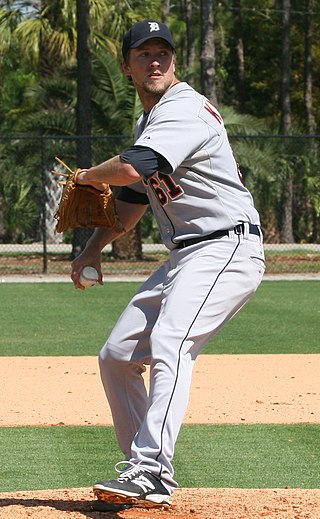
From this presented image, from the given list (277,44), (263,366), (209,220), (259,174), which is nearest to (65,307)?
(263,366)

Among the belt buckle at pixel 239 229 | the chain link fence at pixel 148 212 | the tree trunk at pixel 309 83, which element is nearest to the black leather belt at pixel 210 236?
the belt buckle at pixel 239 229

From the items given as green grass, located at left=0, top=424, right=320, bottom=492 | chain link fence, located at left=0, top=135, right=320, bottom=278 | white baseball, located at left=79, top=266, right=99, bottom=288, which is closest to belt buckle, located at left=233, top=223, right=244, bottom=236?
white baseball, located at left=79, top=266, right=99, bottom=288

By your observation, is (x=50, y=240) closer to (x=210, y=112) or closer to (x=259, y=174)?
(x=259, y=174)

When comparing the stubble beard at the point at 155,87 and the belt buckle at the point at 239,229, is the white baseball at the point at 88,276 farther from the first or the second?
the stubble beard at the point at 155,87

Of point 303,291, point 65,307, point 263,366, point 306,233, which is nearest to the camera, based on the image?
point 263,366

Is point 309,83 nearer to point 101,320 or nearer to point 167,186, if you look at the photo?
point 101,320

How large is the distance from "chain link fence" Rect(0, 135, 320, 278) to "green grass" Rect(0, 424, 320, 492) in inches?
503

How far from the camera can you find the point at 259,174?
22125mm

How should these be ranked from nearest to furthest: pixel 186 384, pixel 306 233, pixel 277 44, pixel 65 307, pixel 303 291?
pixel 186 384 < pixel 65 307 < pixel 303 291 < pixel 306 233 < pixel 277 44

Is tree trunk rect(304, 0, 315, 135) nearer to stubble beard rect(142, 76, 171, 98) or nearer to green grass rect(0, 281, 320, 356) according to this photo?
green grass rect(0, 281, 320, 356)

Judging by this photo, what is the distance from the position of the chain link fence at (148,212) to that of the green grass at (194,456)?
1278 centimetres

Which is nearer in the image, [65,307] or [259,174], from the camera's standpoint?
[65,307]

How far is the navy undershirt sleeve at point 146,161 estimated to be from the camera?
14.9 ft

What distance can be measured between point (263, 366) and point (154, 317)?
15.7 feet
